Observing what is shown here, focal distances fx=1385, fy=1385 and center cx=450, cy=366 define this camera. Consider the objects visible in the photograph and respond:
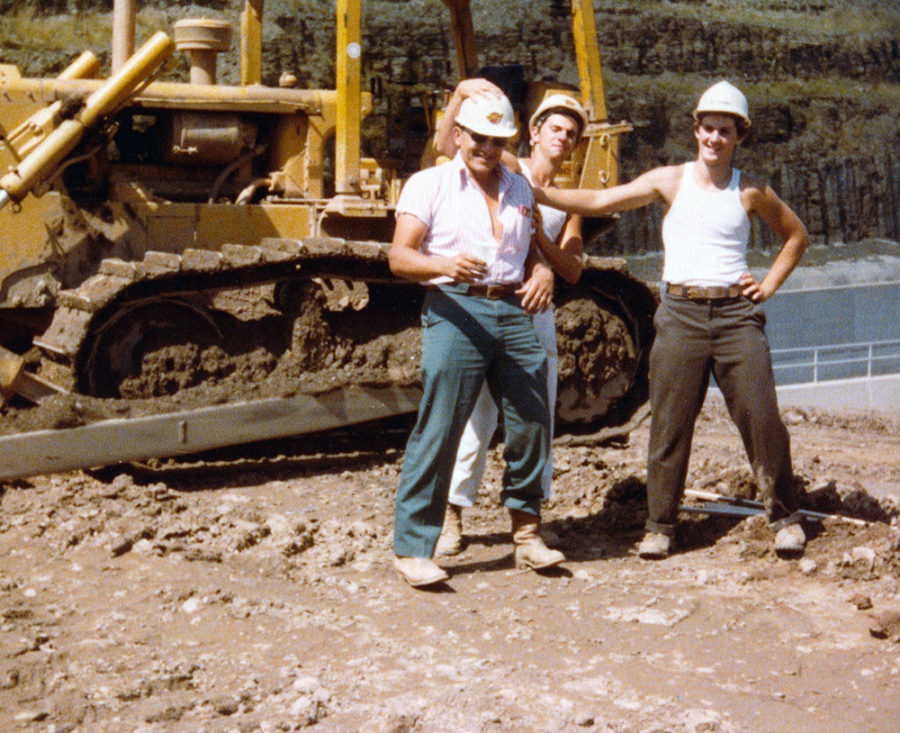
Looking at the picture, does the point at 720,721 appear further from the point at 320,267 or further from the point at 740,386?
the point at 320,267

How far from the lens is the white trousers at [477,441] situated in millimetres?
5832

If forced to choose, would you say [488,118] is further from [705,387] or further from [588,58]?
[588,58]

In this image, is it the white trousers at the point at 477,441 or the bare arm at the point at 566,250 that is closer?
the bare arm at the point at 566,250

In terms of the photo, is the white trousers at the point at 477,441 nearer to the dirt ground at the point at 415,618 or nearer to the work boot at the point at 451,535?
the work boot at the point at 451,535

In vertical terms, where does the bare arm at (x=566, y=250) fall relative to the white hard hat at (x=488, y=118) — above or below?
below

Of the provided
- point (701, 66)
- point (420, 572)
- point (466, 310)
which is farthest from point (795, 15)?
point (420, 572)

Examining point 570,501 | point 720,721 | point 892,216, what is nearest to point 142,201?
point 570,501

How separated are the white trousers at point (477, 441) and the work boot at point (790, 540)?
989mm

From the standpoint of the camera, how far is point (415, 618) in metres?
5.11

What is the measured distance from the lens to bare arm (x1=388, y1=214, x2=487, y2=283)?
505 centimetres

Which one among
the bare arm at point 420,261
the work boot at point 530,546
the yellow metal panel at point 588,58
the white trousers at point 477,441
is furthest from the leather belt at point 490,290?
the yellow metal panel at point 588,58

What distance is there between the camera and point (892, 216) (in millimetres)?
23891

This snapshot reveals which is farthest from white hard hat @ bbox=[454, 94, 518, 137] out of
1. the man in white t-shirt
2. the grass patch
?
the grass patch

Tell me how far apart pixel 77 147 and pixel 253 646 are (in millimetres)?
4454
